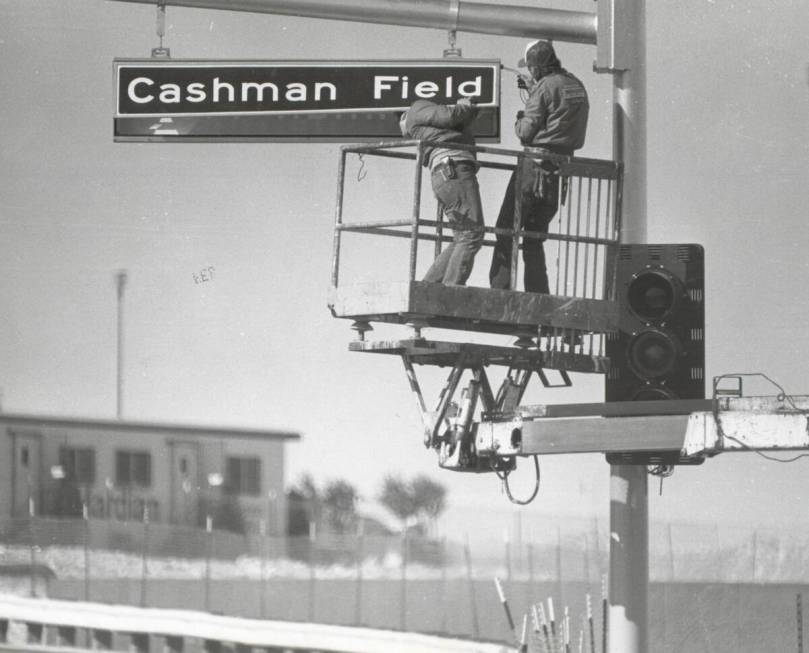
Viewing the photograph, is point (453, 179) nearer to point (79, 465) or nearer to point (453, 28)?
point (453, 28)

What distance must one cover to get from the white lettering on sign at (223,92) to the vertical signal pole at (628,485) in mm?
2157

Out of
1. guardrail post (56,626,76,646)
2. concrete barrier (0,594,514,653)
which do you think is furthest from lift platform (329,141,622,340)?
guardrail post (56,626,76,646)

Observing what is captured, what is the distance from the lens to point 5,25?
2950 cm

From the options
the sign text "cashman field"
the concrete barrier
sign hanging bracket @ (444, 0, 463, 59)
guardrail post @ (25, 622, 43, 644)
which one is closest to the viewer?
sign hanging bracket @ (444, 0, 463, 59)

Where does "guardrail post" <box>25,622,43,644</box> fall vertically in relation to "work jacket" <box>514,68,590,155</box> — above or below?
below

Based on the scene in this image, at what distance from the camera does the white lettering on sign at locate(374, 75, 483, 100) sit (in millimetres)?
12859

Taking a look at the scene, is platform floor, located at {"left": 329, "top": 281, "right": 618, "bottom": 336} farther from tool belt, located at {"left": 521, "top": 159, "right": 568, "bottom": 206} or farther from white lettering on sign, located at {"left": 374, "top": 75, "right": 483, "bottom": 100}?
white lettering on sign, located at {"left": 374, "top": 75, "right": 483, "bottom": 100}

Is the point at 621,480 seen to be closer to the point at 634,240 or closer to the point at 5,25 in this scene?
the point at 634,240

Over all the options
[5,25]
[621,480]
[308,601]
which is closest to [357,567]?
[308,601]

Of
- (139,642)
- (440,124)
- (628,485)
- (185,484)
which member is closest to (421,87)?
(440,124)

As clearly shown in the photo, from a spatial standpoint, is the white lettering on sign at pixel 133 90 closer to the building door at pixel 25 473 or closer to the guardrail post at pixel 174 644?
the guardrail post at pixel 174 644

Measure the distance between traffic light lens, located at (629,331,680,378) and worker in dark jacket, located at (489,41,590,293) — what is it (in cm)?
87

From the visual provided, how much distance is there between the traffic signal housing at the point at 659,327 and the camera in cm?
1195

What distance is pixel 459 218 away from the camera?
1182cm
